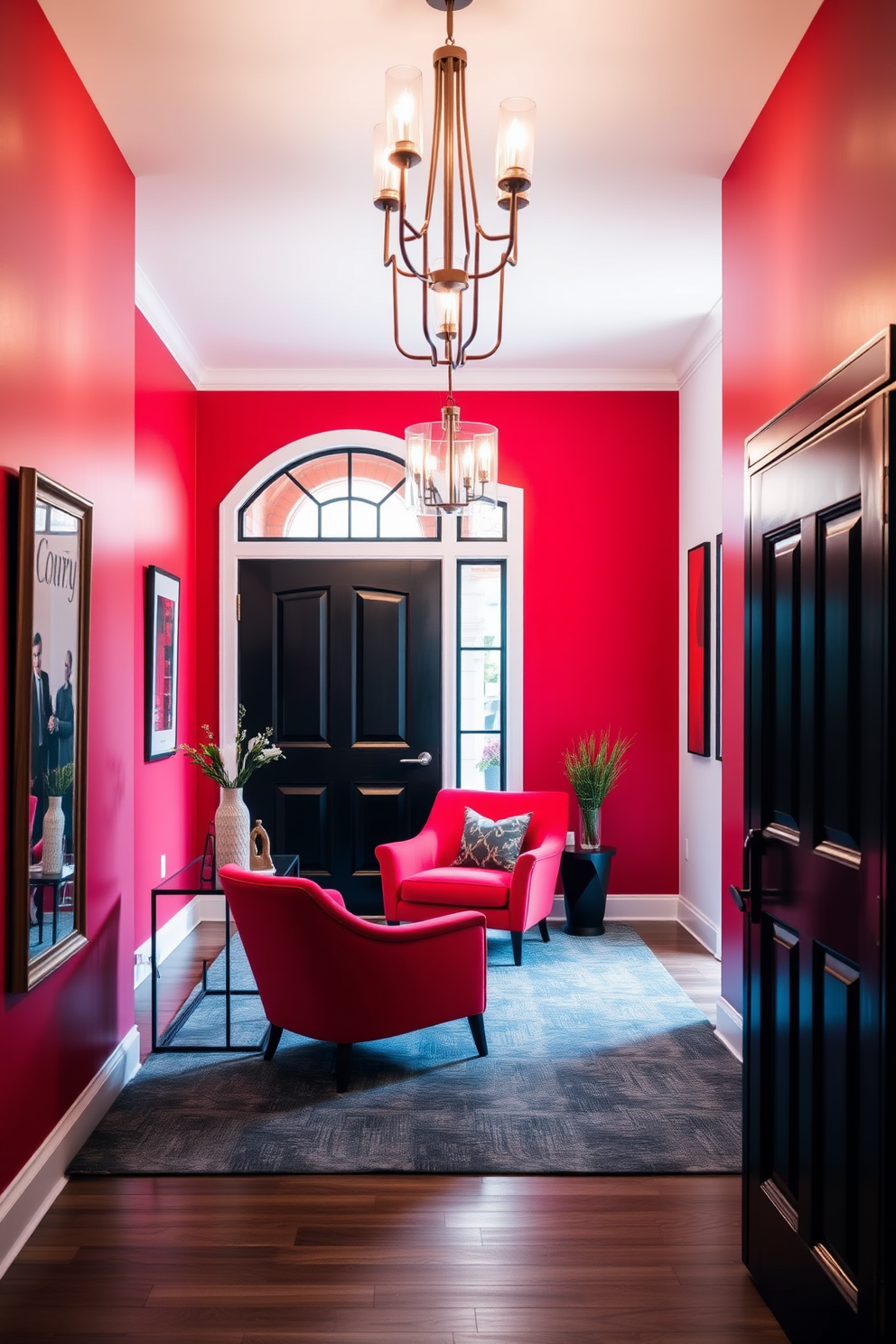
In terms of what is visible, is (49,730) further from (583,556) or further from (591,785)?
(583,556)

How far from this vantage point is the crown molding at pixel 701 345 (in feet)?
16.3

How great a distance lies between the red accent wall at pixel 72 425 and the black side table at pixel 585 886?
8.62 feet

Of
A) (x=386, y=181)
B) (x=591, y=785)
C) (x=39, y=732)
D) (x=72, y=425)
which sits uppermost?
(x=386, y=181)

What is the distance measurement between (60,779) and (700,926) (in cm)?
379

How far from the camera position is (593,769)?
5504 mm

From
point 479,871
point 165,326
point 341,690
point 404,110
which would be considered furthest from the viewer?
point 341,690

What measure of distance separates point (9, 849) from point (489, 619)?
3.90m

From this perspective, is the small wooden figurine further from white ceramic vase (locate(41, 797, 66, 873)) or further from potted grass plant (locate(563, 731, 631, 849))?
potted grass plant (locate(563, 731, 631, 849))

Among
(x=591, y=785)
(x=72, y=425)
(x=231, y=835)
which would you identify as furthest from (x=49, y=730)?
(x=591, y=785)

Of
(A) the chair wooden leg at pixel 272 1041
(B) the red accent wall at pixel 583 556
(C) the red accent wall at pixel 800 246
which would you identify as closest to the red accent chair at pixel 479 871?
(B) the red accent wall at pixel 583 556

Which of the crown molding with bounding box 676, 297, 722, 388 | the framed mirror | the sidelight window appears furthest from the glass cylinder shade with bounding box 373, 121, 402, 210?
the sidelight window

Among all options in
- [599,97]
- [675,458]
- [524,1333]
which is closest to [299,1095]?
[524,1333]

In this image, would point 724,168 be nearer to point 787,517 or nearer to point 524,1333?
point 787,517

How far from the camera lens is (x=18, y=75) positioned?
2504mm
